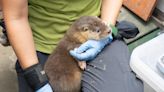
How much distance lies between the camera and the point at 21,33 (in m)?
1.25

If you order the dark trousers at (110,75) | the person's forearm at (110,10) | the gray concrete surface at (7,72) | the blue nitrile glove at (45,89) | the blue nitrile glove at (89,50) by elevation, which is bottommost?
the gray concrete surface at (7,72)

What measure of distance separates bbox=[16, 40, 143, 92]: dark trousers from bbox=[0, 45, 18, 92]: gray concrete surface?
552 millimetres

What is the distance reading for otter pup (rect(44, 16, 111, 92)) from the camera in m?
1.28

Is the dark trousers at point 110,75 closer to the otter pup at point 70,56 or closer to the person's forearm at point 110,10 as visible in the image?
the otter pup at point 70,56

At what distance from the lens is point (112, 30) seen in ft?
4.48

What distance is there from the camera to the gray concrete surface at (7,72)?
1873mm

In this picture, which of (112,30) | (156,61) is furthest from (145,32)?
(156,61)

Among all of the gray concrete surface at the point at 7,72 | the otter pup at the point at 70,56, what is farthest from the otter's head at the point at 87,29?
the gray concrete surface at the point at 7,72

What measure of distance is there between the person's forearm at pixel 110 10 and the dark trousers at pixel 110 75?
0.49ft

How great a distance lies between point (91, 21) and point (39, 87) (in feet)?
1.08

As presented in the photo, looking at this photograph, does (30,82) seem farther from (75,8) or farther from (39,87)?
(75,8)

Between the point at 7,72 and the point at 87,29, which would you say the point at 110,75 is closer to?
the point at 87,29

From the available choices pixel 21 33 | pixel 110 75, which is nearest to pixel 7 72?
pixel 21 33

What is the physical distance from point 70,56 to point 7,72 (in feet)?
2.50
